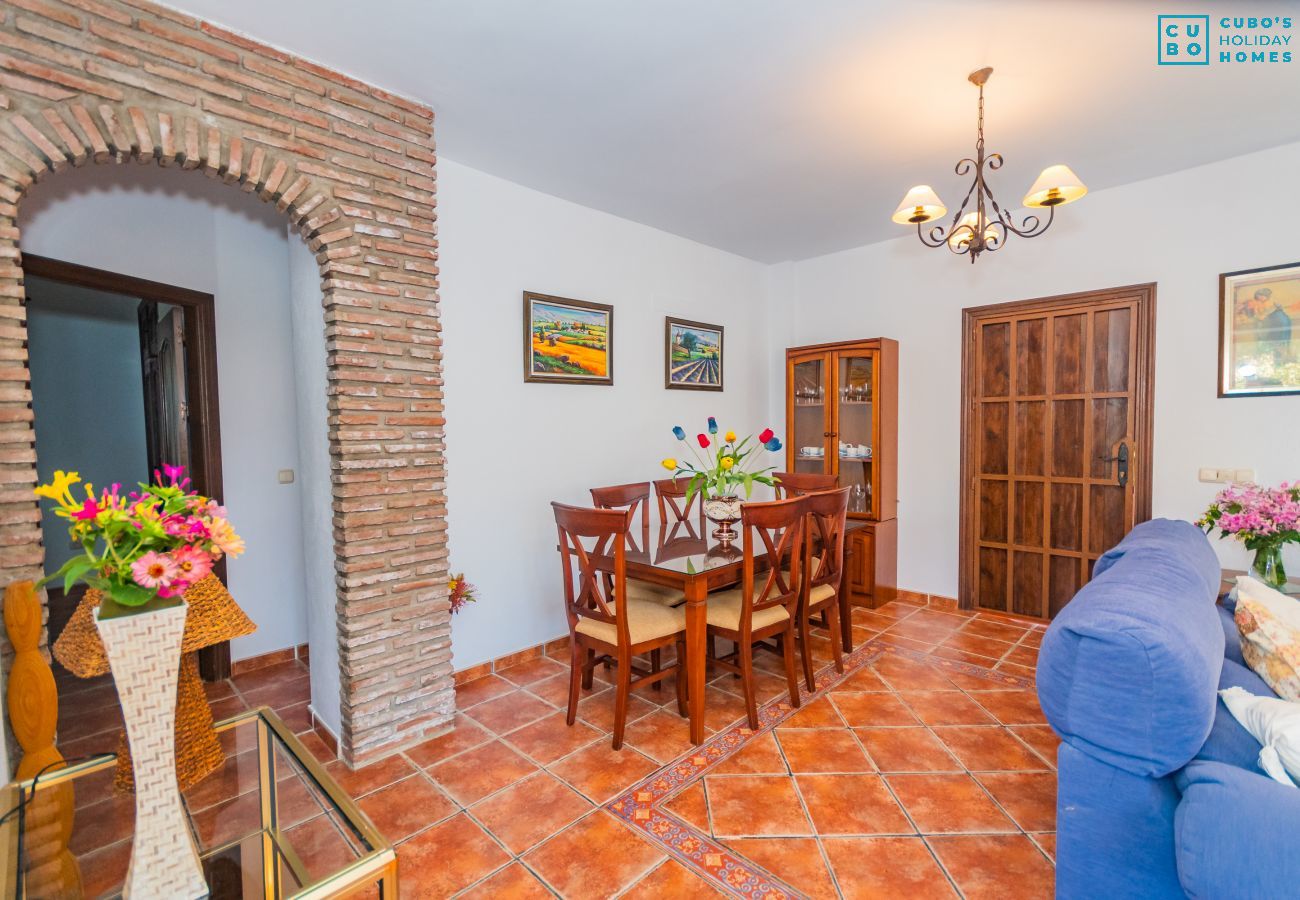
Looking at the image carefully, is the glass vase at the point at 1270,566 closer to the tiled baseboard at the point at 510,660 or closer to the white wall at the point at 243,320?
the tiled baseboard at the point at 510,660

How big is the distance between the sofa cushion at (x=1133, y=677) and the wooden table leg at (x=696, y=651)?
128 cm

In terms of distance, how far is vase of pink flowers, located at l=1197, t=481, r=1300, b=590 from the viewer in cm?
234

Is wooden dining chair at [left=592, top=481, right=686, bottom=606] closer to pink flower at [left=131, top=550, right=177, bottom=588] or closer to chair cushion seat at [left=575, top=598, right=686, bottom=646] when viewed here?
chair cushion seat at [left=575, top=598, right=686, bottom=646]

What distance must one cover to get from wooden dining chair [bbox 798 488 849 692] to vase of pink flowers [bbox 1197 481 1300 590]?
152cm

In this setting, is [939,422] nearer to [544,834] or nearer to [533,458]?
[533,458]

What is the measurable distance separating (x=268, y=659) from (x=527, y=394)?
2028 mm

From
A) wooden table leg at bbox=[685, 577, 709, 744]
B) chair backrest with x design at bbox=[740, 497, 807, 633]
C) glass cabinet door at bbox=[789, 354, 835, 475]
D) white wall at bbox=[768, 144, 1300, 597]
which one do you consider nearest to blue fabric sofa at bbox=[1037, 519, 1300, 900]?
chair backrest with x design at bbox=[740, 497, 807, 633]

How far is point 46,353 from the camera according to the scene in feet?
15.8

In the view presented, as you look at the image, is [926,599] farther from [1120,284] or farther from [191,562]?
[191,562]

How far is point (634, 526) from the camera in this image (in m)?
3.81

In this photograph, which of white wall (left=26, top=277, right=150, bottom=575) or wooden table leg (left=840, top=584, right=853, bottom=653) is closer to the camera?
wooden table leg (left=840, top=584, right=853, bottom=653)

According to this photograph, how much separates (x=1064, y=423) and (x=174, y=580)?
4.42 metres

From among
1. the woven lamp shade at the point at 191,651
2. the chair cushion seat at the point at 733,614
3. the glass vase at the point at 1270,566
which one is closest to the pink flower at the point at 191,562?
the woven lamp shade at the point at 191,651

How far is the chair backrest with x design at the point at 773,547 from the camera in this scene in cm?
248
